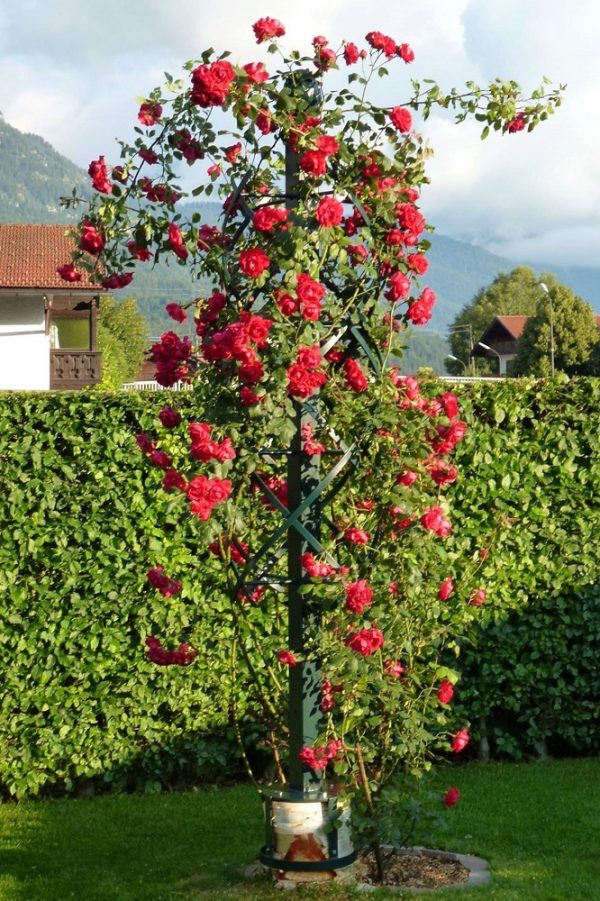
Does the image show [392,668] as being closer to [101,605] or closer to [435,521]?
[435,521]

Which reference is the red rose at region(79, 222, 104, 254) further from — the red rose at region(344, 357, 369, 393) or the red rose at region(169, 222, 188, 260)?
the red rose at region(344, 357, 369, 393)

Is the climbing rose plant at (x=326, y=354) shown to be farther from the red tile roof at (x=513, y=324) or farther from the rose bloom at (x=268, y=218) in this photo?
the red tile roof at (x=513, y=324)

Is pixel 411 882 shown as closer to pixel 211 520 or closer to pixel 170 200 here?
pixel 211 520

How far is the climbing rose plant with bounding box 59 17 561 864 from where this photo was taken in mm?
4648

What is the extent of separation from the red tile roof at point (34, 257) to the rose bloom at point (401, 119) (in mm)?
22117

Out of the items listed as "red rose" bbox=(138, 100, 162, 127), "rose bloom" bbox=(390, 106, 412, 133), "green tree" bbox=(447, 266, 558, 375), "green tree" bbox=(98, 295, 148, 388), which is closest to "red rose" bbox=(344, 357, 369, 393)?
"rose bloom" bbox=(390, 106, 412, 133)

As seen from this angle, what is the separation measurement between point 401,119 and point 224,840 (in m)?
3.71

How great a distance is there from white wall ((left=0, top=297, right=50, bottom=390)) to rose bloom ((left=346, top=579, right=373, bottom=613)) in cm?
2504

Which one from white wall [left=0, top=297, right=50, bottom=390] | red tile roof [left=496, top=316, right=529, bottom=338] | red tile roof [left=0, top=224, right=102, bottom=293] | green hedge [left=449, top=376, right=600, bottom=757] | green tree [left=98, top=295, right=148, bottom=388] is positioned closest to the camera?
green hedge [left=449, top=376, right=600, bottom=757]

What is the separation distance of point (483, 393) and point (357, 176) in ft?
10.2

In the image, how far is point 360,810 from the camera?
16.8 feet

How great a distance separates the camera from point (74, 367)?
95.6 feet

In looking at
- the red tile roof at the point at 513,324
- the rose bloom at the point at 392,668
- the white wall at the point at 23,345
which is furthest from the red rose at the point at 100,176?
the red tile roof at the point at 513,324

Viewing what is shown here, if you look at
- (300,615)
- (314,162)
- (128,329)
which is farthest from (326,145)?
(128,329)
